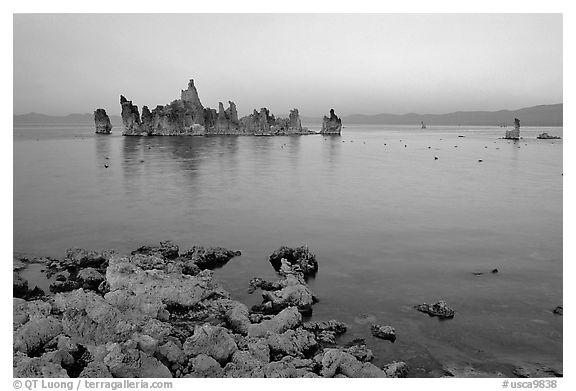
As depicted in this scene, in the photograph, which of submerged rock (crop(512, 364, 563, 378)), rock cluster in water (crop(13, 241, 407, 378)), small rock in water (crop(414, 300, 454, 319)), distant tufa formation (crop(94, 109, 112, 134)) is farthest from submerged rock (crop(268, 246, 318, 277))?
distant tufa formation (crop(94, 109, 112, 134))

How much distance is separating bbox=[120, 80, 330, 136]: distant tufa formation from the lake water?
163 feet

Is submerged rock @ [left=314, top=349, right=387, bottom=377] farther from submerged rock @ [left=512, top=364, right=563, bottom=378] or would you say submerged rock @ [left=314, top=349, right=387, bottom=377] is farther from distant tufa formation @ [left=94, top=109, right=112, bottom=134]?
distant tufa formation @ [left=94, top=109, right=112, bottom=134]

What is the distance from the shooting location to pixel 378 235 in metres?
12.8

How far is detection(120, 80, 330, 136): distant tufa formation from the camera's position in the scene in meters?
74.8

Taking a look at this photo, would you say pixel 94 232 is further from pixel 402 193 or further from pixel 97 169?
pixel 97 169

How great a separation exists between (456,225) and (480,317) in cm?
659

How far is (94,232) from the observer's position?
12922mm

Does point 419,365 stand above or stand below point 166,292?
below

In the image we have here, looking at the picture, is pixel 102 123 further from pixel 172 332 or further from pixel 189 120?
pixel 172 332

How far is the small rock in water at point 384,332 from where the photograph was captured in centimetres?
708

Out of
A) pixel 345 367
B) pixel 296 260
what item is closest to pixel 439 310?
pixel 345 367

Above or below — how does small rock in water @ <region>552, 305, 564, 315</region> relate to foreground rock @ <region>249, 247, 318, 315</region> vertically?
below
